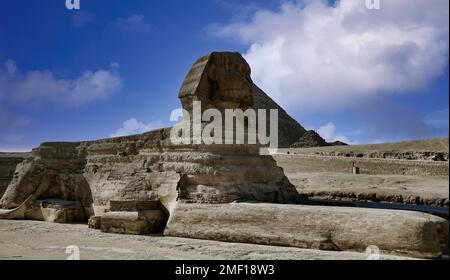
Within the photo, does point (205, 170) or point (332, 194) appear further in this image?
point (332, 194)

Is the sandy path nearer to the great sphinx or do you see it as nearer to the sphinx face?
the great sphinx

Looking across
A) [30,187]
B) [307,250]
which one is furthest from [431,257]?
[30,187]

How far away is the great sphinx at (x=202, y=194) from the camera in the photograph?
4832 mm

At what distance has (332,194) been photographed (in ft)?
43.1

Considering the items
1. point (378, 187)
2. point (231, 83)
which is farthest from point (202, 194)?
point (378, 187)

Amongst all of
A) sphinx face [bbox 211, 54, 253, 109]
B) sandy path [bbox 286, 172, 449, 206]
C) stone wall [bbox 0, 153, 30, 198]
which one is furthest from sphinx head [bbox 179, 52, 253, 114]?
stone wall [bbox 0, 153, 30, 198]

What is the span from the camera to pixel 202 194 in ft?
21.3

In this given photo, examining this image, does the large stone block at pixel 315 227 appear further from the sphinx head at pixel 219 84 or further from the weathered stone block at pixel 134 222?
the sphinx head at pixel 219 84

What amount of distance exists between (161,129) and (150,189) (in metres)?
1.29

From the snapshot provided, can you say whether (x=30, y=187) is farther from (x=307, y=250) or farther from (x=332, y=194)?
(x=332, y=194)

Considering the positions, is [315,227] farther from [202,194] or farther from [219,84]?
[219,84]

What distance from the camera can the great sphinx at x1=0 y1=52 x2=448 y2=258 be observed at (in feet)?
15.9

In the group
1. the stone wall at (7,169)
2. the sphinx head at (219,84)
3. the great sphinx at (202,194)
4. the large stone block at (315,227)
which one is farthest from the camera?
the stone wall at (7,169)

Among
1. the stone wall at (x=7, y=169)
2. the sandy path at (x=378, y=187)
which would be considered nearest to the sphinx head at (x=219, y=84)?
the sandy path at (x=378, y=187)
